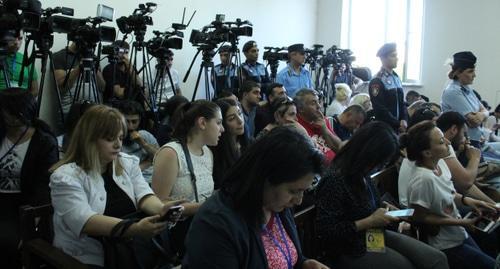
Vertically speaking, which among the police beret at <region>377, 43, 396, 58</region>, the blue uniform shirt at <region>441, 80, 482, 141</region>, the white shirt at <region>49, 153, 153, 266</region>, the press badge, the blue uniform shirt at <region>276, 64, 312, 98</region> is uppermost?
the police beret at <region>377, 43, 396, 58</region>

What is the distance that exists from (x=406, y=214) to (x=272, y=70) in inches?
131

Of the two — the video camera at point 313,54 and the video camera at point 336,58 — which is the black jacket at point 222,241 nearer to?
the video camera at point 313,54

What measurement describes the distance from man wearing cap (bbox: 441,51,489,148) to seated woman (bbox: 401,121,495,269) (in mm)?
1646

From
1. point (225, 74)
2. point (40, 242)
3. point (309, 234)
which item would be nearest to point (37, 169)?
point (40, 242)

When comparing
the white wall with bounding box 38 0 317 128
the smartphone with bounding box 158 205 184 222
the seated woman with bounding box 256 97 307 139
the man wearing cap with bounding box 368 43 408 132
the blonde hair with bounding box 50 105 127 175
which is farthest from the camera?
the white wall with bounding box 38 0 317 128

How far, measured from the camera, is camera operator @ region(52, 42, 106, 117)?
3396 millimetres

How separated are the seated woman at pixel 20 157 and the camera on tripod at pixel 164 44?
1674 mm

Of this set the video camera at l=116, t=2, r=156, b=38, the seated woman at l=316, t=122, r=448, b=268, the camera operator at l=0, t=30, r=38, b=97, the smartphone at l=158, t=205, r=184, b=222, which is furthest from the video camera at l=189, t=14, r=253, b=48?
the smartphone at l=158, t=205, r=184, b=222

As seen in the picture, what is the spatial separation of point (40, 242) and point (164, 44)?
2387 mm

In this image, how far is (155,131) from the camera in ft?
11.8

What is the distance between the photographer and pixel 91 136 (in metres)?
1.63

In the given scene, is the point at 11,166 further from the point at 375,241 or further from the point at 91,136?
the point at 375,241

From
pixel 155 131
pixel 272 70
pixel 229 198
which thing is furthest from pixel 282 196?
pixel 272 70

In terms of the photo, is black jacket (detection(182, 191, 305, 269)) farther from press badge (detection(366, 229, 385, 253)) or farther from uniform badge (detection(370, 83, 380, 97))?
uniform badge (detection(370, 83, 380, 97))
